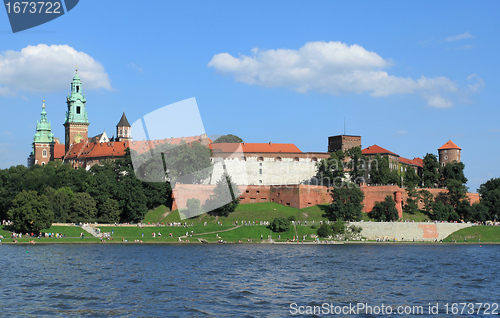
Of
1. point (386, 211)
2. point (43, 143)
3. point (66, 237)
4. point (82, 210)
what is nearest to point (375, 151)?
point (386, 211)

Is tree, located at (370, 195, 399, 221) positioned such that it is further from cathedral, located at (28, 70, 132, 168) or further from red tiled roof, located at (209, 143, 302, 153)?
cathedral, located at (28, 70, 132, 168)

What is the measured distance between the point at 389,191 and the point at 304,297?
5004 centimetres

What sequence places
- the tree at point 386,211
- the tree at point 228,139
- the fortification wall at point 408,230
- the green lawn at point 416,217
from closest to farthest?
the fortification wall at point 408,230, the tree at point 386,211, the green lawn at point 416,217, the tree at point 228,139

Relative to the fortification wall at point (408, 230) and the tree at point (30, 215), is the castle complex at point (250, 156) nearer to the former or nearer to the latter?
the fortification wall at point (408, 230)

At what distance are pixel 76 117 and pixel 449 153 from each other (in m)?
73.1

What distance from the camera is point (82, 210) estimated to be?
214 ft

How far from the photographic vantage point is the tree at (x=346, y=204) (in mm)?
70188

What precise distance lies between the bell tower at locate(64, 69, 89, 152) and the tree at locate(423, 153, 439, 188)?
66121 millimetres

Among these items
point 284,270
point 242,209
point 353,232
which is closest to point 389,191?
point 353,232

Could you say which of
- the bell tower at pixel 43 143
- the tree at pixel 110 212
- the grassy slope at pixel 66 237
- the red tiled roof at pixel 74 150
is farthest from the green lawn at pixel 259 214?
the bell tower at pixel 43 143

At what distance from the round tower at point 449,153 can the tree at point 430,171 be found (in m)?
12.7

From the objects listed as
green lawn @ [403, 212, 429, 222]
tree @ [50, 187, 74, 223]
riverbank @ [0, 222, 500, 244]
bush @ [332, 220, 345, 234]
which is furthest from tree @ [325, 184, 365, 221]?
tree @ [50, 187, 74, 223]

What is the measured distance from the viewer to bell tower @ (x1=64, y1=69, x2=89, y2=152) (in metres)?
114

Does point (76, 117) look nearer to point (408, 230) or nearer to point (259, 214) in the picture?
point (259, 214)
